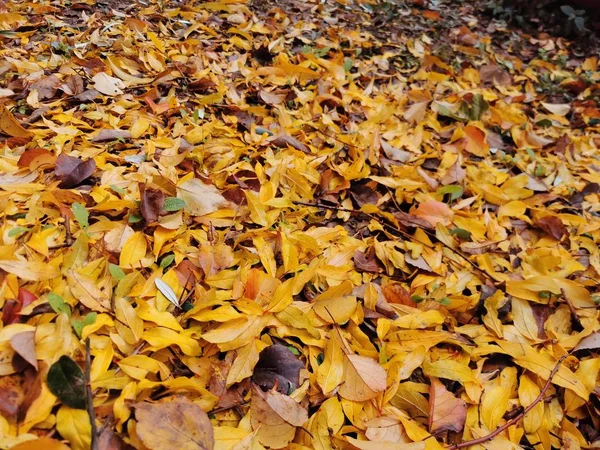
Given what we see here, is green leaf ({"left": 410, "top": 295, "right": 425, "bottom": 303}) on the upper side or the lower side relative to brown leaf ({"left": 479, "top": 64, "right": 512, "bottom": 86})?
lower

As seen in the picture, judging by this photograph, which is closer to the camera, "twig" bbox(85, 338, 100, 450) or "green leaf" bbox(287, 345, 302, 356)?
"twig" bbox(85, 338, 100, 450)

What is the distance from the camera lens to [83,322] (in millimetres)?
789

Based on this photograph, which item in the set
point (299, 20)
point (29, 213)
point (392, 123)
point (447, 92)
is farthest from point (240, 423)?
point (299, 20)

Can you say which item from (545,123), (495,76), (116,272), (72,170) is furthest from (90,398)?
(495,76)

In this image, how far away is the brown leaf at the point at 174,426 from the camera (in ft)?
2.22

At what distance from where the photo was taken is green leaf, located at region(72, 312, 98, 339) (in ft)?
2.54

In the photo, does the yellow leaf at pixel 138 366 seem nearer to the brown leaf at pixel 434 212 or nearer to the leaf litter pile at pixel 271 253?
the leaf litter pile at pixel 271 253

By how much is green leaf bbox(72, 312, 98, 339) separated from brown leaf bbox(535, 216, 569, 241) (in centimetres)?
125

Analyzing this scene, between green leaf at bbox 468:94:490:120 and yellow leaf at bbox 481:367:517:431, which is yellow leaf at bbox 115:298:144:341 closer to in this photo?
yellow leaf at bbox 481:367:517:431

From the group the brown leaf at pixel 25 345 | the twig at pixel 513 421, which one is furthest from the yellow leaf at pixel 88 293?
the twig at pixel 513 421

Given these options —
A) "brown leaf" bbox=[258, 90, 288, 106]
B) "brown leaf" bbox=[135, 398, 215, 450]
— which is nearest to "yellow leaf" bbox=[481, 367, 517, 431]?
"brown leaf" bbox=[135, 398, 215, 450]

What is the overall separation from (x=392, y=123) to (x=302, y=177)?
2.01ft

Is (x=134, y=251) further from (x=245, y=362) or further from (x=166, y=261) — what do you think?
(x=245, y=362)

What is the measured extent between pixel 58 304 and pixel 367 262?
68 centimetres
